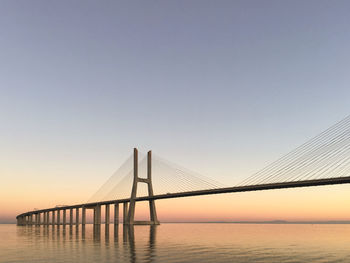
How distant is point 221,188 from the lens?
5991 centimetres

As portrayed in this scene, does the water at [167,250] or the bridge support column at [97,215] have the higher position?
the water at [167,250]

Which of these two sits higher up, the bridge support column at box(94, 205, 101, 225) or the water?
the water

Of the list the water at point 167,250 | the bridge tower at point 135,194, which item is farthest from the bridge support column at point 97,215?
the water at point 167,250

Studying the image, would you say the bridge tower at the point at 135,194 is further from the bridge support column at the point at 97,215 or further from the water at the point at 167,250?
the water at the point at 167,250

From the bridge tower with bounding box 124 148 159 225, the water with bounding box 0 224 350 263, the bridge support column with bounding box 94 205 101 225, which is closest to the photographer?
the water with bounding box 0 224 350 263

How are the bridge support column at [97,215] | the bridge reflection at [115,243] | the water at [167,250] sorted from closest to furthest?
the water at [167,250], the bridge reflection at [115,243], the bridge support column at [97,215]

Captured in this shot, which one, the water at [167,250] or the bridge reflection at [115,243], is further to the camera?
the bridge reflection at [115,243]

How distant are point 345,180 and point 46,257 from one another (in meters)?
30.9

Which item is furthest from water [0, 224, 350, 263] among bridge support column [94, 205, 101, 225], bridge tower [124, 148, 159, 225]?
bridge support column [94, 205, 101, 225]

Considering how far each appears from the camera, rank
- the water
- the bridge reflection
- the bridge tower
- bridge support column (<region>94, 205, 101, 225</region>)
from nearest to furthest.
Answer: the water → the bridge reflection → the bridge tower → bridge support column (<region>94, 205, 101, 225</region>)

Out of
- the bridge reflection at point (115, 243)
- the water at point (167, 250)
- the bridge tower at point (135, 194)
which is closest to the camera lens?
the water at point (167, 250)

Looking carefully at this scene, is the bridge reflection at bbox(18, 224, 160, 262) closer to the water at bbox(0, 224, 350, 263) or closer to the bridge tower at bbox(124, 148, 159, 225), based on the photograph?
the water at bbox(0, 224, 350, 263)

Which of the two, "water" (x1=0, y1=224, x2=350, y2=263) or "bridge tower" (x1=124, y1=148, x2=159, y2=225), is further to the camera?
"bridge tower" (x1=124, y1=148, x2=159, y2=225)

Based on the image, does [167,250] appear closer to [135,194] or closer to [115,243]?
[115,243]
